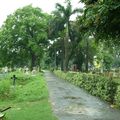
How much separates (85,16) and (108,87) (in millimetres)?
6180

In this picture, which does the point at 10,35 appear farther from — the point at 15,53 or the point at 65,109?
the point at 65,109

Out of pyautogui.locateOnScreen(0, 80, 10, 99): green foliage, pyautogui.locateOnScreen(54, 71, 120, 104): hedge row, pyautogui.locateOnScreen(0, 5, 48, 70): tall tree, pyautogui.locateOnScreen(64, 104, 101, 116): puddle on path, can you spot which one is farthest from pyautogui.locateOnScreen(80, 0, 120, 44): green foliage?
pyautogui.locateOnScreen(0, 5, 48, 70): tall tree

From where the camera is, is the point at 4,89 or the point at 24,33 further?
the point at 24,33

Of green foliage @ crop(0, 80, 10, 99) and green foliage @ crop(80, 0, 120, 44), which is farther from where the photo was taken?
green foliage @ crop(0, 80, 10, 99)

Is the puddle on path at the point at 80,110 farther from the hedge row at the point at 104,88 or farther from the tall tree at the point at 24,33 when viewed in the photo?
the tall tree at the point at 24,33

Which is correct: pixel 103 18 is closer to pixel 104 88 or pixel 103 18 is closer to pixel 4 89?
pixel 104 88

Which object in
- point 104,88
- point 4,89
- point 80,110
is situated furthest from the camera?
point 4,89

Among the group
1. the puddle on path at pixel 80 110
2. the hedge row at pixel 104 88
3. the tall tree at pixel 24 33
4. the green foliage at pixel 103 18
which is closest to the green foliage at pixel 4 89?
the puddle on path at pixel 80 110

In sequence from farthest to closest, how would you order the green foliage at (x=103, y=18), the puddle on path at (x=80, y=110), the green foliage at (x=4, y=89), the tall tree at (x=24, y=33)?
1. the tall tree at (x=24, y=33)
2. the green foliage at (x=4, y=89)
3. the puddle on path at (x=80, y=110)
4. the green foliage at (x=103, y=18)

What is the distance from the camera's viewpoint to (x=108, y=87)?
20.4 metres

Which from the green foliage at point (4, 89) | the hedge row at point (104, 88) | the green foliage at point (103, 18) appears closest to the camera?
the green foliage at point (103, 18)

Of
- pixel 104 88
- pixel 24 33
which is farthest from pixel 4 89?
pixel 24 33

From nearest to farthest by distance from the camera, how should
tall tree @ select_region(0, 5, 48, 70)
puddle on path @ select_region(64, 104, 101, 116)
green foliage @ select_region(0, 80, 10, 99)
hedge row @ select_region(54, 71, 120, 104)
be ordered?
puddle on path @ select_region(64, 104, 101, 116), hedge row @ select_region(54, 71, 120, 104), green foliage @ select_region(0, 80, 10, 99), tall tree @ select_region(0, 5, 48, 70)

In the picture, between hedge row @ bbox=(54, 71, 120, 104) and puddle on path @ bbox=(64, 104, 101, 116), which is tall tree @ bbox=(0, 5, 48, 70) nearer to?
hedge row @ bbox=(54, 71, 120, 104)
